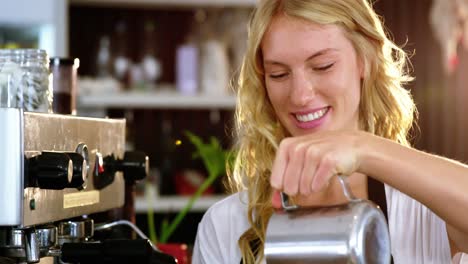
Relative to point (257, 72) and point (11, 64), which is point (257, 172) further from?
point (11, 64)

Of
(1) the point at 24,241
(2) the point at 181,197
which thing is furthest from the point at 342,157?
(2) the point at 181,197

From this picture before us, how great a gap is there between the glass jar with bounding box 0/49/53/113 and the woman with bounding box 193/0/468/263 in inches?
15.4

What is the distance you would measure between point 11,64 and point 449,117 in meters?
3.24

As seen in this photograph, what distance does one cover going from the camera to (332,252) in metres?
0.90

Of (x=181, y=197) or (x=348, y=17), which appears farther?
(x=181, y=197)

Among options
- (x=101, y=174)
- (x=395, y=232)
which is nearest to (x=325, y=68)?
(x=395, y=232)

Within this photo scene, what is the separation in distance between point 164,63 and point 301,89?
7.90ft

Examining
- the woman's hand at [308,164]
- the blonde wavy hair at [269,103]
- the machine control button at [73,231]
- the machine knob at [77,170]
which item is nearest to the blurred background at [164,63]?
the blonde wavy hair at [269,103]

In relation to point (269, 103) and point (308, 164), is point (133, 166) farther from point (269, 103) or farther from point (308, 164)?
point (308, 164)

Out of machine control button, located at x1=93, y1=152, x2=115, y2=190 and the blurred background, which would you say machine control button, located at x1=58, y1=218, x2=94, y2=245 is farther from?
the blurred background

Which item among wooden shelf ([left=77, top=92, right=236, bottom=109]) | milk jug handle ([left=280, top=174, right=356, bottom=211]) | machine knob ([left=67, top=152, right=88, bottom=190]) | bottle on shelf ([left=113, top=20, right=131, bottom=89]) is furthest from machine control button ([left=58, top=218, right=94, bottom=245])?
bottle on shelf ([left=113, top=20, right=131, bottom=89])

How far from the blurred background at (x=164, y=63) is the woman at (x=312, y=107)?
1.74 m

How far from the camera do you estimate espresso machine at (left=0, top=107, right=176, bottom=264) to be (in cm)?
107

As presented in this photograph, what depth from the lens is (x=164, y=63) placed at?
3.86 m
